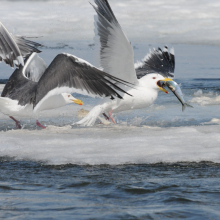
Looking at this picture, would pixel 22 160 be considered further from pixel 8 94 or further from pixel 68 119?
pixel 68 119

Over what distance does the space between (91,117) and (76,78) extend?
3.64 feet

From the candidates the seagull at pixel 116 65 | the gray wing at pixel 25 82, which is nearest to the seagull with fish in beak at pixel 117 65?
the seagull at pixel 116 65

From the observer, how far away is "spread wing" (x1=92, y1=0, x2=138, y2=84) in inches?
239

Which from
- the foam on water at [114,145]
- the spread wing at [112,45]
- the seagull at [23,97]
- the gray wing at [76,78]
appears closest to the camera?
the foam on water at [114,145]

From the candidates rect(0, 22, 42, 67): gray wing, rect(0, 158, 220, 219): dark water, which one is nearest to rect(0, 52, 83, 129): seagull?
rect(0, 22, 42, 67): gray wing

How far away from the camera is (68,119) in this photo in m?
8.00

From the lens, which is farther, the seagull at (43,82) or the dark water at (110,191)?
the seagull at (43,82)

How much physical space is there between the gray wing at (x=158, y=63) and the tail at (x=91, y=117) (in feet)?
6.02

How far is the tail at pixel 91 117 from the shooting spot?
650cm

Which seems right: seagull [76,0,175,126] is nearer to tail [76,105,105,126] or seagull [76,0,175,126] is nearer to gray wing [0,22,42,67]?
tail [76,105,105,126]

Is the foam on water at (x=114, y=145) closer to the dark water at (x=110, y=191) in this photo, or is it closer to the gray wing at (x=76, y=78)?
the dark water at (x=110, y=191)

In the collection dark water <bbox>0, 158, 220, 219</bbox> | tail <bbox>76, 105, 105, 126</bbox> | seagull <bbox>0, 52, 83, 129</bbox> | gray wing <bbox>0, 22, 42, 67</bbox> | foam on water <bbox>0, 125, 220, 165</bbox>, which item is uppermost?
gray wing <bbox>0, 22, 42, 67</bbox>

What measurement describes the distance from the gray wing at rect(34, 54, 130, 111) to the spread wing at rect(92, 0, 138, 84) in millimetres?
693

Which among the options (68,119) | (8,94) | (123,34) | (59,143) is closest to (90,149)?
(59,143)
